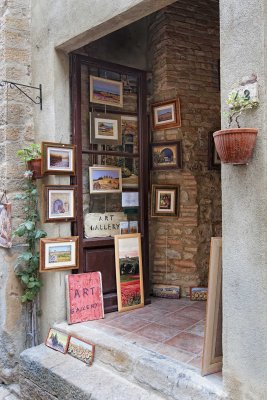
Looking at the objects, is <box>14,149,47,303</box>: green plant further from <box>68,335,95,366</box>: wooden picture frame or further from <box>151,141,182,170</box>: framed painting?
<box>151,141,182,170</box>: framed painting

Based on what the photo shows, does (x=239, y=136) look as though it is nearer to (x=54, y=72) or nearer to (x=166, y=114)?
(x=54, y=72)

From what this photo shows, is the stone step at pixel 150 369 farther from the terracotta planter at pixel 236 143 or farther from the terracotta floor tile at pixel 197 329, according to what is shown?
the terracotta planter at pixel 236 143

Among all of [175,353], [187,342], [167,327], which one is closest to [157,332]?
[167,327]

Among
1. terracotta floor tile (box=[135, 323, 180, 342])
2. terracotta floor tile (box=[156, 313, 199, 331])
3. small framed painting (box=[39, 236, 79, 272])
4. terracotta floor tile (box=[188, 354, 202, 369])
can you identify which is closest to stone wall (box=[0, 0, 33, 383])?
small framed painting (box=[39, 236, 79, 272])

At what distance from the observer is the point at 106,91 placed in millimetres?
4078

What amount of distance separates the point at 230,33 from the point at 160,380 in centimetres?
235

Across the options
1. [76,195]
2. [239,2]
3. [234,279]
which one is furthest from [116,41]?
[234,279]

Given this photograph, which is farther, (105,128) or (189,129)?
(189,129)

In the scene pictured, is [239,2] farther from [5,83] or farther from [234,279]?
[5,83]

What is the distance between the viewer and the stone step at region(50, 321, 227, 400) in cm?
237

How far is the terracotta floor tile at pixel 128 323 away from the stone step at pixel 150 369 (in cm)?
17

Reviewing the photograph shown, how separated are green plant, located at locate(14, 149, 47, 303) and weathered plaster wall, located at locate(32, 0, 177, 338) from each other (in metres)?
0.13

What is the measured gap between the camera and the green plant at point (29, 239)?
12.2ft

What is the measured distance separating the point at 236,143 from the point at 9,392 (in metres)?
3.49
